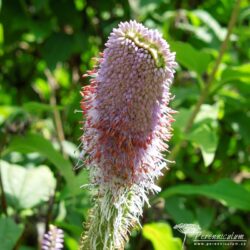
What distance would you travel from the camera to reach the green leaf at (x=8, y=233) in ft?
8.21

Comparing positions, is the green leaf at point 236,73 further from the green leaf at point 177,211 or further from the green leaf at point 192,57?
the green leaf at point 177,211

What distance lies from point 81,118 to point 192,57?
2.76ft

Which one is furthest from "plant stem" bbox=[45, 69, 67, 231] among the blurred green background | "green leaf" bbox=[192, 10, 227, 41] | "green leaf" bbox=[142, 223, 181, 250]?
"green leaf" bbox=[192, 10, 227, 41]

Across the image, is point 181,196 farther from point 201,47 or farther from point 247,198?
point 201,47

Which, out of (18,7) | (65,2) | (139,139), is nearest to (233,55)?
(65,2)

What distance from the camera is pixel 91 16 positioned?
480cm

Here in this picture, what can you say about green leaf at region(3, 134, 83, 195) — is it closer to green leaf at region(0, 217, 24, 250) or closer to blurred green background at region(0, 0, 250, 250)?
blurred green background at region(0, 0, 250, 250)

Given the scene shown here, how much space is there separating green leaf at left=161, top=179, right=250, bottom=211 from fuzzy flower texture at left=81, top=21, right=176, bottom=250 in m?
1.14

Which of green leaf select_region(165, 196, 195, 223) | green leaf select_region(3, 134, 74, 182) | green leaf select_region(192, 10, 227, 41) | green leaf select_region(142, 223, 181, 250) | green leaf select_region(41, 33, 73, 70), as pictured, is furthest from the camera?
green leaf select_region(41, 33, 73, 70)

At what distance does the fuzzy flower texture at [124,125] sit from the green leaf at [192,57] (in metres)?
1.40

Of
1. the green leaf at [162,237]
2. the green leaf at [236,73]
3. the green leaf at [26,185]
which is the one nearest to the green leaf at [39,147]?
the green leaf at [26,185]

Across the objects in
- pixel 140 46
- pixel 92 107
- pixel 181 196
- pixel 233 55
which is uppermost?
pixel 233 55

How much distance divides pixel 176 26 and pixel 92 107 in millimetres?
2777

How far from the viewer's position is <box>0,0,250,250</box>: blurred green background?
3141 mm
